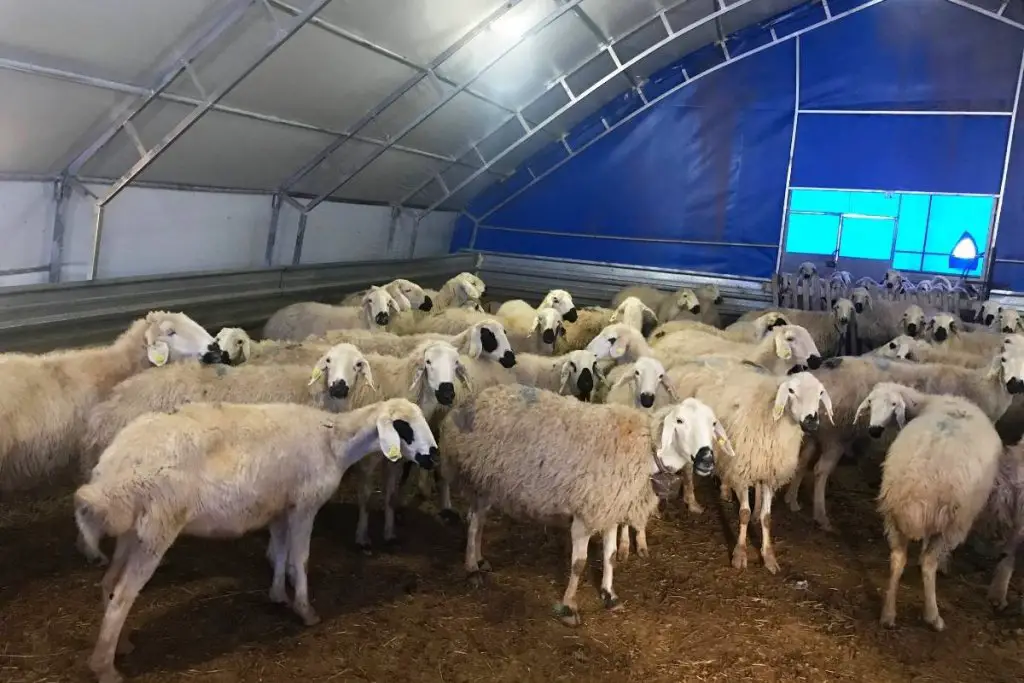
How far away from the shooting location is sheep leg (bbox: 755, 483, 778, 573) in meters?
5.87

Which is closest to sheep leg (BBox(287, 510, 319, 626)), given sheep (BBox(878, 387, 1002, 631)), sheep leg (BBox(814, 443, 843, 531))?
sheep (BBox(878, 387, 1002, 631))

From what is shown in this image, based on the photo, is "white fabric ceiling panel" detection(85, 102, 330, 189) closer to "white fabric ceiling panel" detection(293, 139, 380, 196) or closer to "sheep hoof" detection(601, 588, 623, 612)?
"white fabric ceiling panel" detection(293, 139, 380, 196)

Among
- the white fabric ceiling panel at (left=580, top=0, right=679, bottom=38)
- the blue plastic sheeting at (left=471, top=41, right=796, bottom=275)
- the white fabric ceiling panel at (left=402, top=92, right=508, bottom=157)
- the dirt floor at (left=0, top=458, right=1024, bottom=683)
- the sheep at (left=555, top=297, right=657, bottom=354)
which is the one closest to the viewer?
the dirt floor at (left=0, top=458, right=1024, bottom=683)

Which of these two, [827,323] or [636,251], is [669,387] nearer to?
[827,323]

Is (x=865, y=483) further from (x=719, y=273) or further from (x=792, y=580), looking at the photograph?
(x=719, y=273)

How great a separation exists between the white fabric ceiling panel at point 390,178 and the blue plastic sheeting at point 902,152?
7101 millimetres

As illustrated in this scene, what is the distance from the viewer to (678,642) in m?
4.84

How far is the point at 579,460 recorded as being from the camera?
16.5 ft

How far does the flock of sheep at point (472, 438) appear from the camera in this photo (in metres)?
4.08

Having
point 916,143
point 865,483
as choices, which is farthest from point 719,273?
point 865,483

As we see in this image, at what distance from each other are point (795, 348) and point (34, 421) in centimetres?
656

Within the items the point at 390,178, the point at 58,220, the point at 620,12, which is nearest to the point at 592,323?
the point at 390,178

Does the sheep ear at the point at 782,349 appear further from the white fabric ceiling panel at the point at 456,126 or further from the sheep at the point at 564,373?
the white fabric ceiling panel at the point at 456,126

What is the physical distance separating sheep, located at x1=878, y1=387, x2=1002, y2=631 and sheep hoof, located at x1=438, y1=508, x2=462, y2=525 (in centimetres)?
333
